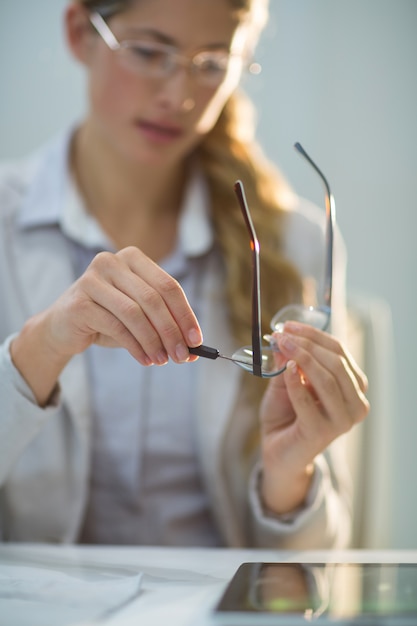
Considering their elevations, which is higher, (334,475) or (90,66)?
(90,66)

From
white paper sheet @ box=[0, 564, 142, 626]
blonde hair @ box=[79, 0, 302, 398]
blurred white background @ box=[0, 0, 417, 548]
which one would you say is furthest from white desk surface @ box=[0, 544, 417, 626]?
blurred white background @ box=[0, 0, 417, 548]

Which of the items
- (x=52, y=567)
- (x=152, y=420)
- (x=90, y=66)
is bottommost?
(x=52, y=567)

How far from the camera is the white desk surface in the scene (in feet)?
1.50

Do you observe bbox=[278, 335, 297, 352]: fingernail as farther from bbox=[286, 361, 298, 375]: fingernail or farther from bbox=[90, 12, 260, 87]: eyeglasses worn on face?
bbox=[90, 12, 260, 87]: eyeglasses worn on face

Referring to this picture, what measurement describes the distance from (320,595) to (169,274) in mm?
355

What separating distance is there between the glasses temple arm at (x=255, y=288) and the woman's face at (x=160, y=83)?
0.33 metres

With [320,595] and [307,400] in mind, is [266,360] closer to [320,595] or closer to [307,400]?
[307,400]

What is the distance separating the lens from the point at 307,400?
1.94ft

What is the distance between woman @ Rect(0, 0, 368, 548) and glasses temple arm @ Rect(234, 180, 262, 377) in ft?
0.56

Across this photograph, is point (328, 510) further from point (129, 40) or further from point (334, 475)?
point (129, 40)

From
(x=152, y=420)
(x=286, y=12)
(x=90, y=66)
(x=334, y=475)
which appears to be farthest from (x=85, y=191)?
(x=286, y=12)

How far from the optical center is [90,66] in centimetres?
86

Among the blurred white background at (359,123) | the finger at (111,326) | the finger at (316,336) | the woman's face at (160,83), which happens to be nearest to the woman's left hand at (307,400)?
the finger at (316,336)

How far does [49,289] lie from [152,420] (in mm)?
181
